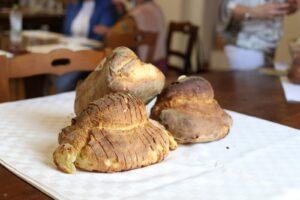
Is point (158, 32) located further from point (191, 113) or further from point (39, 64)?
point (191, 113)

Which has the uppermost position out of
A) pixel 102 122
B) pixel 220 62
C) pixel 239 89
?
pixel 102 122

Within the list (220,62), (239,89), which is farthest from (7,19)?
(239,89)

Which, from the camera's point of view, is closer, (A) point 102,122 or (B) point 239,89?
(A) point 102,122

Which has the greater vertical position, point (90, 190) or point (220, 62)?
point (90, 190)

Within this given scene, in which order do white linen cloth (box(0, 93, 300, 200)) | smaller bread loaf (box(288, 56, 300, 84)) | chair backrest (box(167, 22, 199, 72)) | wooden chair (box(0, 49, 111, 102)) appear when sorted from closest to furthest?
1. white linen cloth (box(0, 93, 300, 200))
2. wooden chair (box(0, 49, 111, 102))
3. smaller bread loaf (box(288, 56, 300, 84))
4. chair backrest (box(167, 22, 199, 72))

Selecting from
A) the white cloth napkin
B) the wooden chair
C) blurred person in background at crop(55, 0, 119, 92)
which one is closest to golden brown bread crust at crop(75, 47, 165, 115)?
the wooden chair

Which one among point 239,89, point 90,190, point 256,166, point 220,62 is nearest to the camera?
point 90,190

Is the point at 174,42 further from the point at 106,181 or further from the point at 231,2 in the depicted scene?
the point at 106,181

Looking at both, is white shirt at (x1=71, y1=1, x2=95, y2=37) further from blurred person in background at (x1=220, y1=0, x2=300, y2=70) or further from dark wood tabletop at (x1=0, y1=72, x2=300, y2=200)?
dark wood tabletop at (x1=0, y1=72, x2=300, y2=200)
